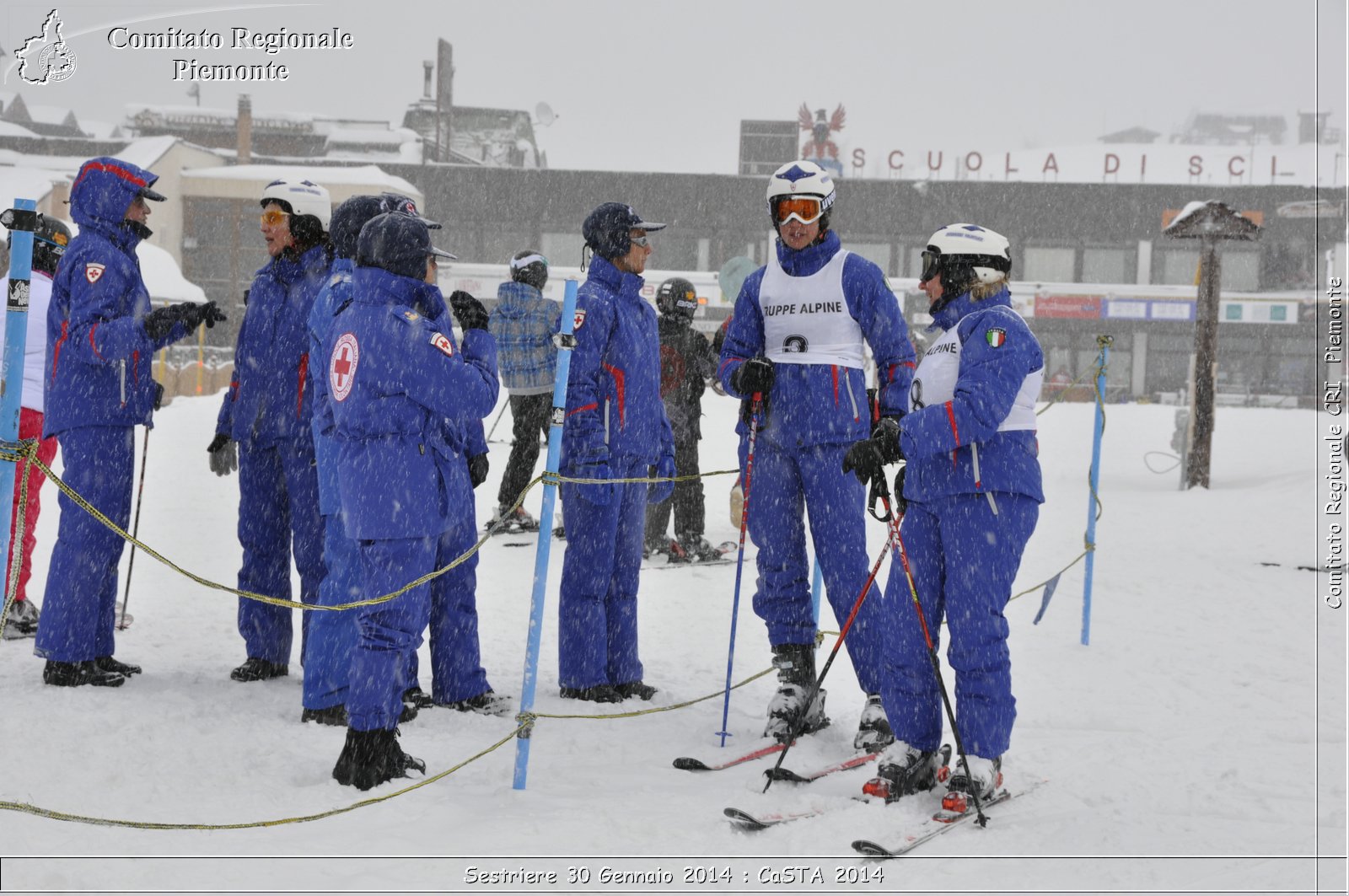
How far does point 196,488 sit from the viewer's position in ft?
38.9

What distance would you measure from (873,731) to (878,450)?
48.0 inches

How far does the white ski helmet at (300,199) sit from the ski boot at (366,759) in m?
2.24

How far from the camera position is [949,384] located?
13.4 ft

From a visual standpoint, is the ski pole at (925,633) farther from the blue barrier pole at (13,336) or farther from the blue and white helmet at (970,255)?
the blue barrier pole at (13,336)

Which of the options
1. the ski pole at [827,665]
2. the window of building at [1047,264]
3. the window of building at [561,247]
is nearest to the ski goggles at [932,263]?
the ski pole at [827,665]

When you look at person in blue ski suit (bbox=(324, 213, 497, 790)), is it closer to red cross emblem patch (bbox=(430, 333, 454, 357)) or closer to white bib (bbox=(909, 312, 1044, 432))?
red cross emblem patch (bbox=(430, 333, 454, 357))

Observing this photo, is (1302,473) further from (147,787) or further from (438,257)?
(147,787)

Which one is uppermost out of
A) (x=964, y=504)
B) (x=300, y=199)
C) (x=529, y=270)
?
(x=529, y=270)

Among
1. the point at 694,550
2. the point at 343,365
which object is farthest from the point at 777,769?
the point at 694,550

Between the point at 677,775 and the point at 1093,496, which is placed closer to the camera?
the point at 677,775

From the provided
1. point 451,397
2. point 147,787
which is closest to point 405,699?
point 147,787

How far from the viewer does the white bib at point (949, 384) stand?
4.02 meters

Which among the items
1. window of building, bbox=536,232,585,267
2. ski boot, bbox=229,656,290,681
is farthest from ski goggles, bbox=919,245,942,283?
window of building, bbox=536,232,585,267

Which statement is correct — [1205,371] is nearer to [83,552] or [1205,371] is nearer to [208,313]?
[208,313]
